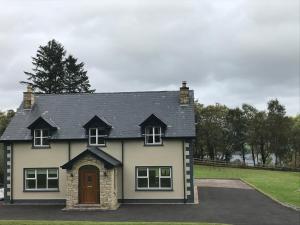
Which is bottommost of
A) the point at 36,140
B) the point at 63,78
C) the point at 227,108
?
the point at 36,140

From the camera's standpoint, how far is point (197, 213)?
1038 inches

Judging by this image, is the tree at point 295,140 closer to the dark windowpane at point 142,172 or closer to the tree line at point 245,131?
the tree line at point 245,131

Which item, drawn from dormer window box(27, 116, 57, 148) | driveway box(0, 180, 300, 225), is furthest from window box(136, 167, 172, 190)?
dormer window box(27, 116, 57, 148)

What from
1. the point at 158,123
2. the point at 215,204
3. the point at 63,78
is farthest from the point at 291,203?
the point at 63,78

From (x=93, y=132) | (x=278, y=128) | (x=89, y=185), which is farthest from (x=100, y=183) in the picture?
(x=278, y=128)

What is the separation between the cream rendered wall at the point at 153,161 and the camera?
102 feet

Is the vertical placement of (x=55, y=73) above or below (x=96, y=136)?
above

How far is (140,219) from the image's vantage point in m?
24.3

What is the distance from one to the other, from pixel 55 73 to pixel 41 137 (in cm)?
4943

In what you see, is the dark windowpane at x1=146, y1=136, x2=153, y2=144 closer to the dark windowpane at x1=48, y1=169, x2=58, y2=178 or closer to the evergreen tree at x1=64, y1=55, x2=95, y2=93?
the dark windowpane at x1=48, y1=169, x2=58, y2=178

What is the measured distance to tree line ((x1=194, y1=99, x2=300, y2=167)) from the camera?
75.6m

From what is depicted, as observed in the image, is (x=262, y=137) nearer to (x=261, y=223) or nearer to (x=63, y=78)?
(x=63, y=78)

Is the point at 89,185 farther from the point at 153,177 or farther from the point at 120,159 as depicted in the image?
the point at 153,177

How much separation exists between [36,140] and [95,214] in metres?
8.89
